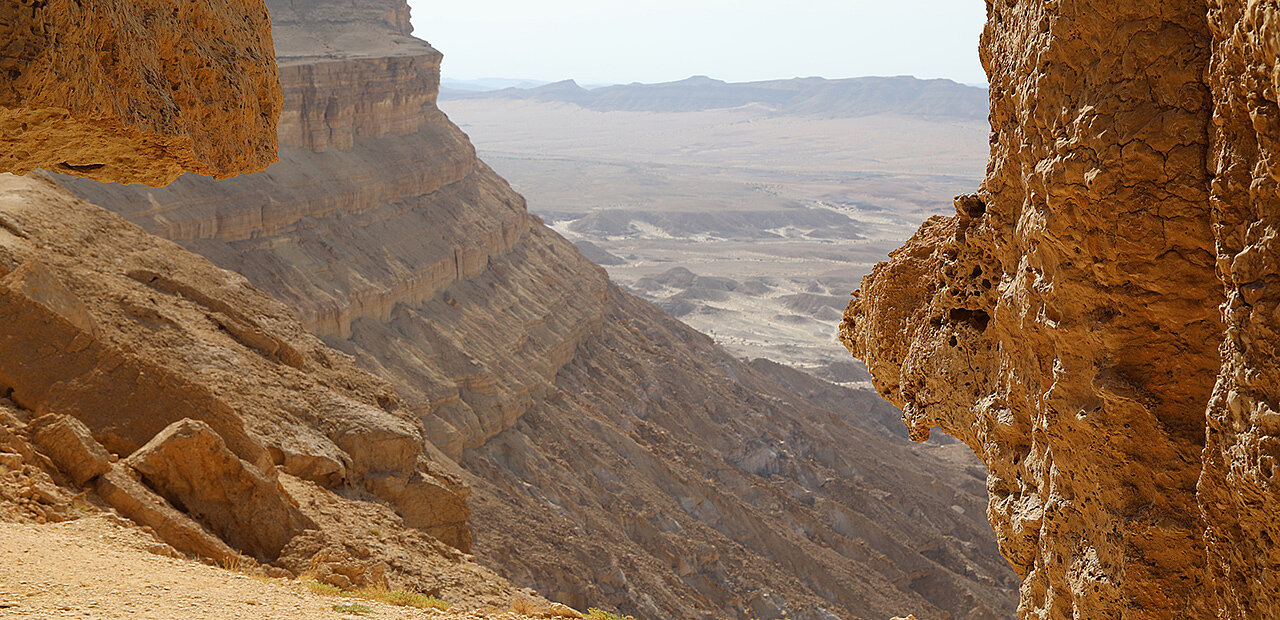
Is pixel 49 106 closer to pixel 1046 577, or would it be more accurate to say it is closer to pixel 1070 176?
pixel 1070 176

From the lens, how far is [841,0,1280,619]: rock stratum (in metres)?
4.13

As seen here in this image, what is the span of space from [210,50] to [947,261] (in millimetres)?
4951

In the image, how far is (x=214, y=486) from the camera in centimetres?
1029

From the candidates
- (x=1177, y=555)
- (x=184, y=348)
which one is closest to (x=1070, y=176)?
(x=1177, y=555)

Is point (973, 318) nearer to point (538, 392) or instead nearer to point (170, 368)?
point (170, 368)

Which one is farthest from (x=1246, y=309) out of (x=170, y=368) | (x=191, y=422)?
(x=170, y=368)

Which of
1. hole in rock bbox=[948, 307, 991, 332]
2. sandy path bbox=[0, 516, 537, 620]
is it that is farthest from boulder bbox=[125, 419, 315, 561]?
hole in rock bbox=[948, 307, 991, 332]

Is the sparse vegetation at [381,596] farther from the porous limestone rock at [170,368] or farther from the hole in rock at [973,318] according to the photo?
the hole in rock at [973,318]

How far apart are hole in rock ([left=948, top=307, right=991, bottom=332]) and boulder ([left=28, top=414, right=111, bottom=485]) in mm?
7580

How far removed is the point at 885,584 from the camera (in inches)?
1122

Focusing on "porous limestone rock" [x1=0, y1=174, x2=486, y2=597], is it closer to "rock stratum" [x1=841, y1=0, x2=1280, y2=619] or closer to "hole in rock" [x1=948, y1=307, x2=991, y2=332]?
"hole in rock" [x1=948, y1=307, x2=991, y2=332]

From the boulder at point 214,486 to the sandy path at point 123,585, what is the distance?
3.42 ft

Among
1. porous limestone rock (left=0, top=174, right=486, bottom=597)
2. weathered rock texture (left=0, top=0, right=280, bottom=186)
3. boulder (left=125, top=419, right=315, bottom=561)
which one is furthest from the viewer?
porous limestone rock (left=0, top=174, right=486, bottom=597)

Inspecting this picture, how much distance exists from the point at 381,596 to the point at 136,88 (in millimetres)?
5113
